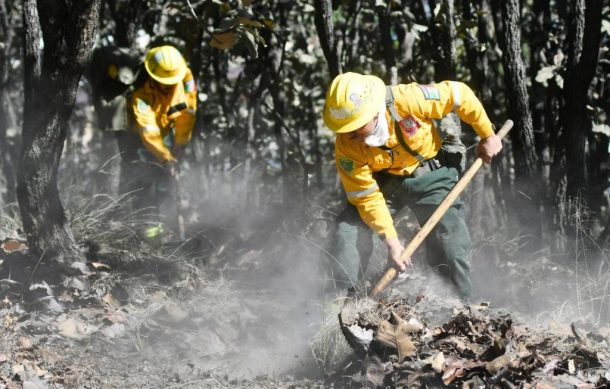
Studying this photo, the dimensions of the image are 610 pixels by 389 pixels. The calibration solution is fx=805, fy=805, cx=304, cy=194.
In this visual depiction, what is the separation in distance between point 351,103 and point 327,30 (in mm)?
1489

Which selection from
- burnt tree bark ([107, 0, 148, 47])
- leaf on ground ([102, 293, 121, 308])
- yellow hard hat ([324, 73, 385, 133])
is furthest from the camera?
burnt tree bark ([107, 0, 148, 47])

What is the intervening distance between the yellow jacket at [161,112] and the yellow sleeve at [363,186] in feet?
7.52

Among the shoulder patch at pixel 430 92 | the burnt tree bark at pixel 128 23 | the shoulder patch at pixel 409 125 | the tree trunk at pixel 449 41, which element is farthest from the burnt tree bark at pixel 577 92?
the burnt tree bark at pixel 128 23

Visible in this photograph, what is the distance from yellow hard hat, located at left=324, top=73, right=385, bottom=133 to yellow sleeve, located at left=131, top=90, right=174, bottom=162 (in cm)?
→ 247

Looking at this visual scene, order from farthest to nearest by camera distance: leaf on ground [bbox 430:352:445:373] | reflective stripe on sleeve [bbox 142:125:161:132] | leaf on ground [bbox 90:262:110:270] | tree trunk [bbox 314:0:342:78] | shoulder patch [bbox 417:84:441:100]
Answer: reflective stripe on sleeve [bbox 142:125:161:132]
tree trunk [bbox 314:0:342:78]
leaf on ground [bbox 90:262:110:270]
shoulder patch [bbox 417:84:441:100]
leaf on ground [bbox 430:352:445:373]

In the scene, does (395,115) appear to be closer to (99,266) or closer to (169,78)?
(99,266)

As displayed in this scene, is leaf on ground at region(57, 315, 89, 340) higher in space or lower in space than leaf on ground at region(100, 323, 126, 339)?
higher

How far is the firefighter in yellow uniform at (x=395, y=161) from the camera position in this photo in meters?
4.43

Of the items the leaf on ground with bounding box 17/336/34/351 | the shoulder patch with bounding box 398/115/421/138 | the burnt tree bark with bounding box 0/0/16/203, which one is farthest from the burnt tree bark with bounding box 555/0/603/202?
the burnt tree bark with bounding box 0/0/16/203

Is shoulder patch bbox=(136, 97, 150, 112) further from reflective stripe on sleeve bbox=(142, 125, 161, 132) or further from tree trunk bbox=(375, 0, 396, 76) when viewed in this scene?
tree trunk bbox=(375, 0, 396, 76)

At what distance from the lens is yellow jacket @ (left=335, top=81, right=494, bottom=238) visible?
15.1ft

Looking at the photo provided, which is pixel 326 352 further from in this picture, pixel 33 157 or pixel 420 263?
pixel 33 157

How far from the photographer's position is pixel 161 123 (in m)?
6.68

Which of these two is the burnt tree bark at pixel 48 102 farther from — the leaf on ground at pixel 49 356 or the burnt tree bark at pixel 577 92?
the burnt tree bark at pixel 577 92
